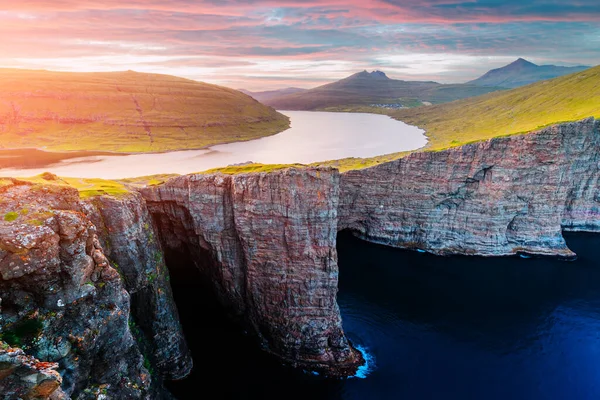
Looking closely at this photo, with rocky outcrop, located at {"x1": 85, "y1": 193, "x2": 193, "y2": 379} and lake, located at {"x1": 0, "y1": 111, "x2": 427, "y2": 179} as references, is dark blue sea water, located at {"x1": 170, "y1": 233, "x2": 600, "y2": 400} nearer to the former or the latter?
rocky outcrop, located at {"x1": 85, "y1": 193, "x2": 193, "y2": 379}

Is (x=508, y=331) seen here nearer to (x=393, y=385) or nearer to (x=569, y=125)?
(x=393, y=385)

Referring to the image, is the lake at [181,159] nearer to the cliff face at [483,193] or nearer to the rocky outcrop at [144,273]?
the cliff face at [483,193]

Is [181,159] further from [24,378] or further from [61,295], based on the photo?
[24,378]

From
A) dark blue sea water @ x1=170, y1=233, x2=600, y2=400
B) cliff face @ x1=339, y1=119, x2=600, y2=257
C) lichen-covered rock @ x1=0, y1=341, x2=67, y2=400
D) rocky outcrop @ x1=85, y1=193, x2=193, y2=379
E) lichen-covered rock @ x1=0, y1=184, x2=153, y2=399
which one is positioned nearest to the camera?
lichen-covered rock @ x1=0, y1=341, x2=67, y2=400

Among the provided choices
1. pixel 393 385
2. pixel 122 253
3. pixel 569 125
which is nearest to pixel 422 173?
pixel 569 125

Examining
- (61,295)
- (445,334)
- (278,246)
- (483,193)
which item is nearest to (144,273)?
(61,295)

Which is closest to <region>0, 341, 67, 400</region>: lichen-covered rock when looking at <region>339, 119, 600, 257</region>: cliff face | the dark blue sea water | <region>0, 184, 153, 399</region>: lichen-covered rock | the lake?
<region>0, 184, 153, 399</region>: lichen-covered rock
